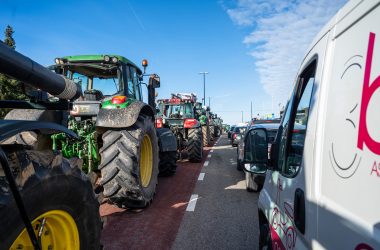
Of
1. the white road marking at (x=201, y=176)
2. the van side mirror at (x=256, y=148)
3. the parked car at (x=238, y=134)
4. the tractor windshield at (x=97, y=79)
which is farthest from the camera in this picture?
the parked car at (x=238, y=134)

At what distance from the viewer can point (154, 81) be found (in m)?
6.78

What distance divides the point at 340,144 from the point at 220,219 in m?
3.91

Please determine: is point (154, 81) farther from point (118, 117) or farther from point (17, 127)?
point (17, 127)

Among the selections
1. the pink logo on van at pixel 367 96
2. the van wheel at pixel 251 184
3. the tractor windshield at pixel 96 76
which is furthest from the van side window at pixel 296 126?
the van wheel at pixel 251 184

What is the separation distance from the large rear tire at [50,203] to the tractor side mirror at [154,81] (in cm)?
468

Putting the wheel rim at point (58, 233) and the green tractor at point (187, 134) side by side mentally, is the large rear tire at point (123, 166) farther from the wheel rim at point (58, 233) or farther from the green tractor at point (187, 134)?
the green tractor at point (187, 134)

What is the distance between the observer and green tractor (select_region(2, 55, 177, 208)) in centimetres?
454

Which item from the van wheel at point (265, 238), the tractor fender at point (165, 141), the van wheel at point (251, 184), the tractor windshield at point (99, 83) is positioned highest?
the tractor windshield at point (99, 83)

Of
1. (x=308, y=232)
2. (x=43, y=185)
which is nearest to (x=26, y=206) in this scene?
(x=43, y=185)

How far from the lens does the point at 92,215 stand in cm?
220

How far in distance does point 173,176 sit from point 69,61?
4.08m

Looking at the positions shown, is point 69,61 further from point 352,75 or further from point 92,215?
point 352,75

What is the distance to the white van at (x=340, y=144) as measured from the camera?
104 centimetres

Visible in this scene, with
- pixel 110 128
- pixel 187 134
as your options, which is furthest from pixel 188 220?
pixel 187 134
